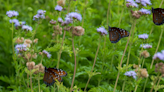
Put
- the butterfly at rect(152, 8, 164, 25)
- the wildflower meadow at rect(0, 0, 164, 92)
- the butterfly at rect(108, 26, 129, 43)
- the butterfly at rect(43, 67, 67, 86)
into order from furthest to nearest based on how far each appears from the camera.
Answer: the butterfly at rect(152, 8, 164, 25)
the butterfly at rect(108, 26, 129, 43)
the wildflower meadow at rect(0, 0, 164, 92)
the butterfly at rect(43, 67, 67, 86)

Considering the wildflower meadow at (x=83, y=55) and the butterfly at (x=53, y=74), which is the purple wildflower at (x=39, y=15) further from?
the butterfly at (x=53, y=74)

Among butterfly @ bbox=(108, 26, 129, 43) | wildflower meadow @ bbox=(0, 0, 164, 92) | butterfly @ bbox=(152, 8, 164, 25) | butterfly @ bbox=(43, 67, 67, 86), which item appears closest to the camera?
butterfly @ bbox=(43, 67, 67, 86)

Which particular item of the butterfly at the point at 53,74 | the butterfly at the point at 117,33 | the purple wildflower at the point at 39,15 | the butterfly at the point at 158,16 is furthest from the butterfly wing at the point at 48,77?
the butterfly at the point at 158,16

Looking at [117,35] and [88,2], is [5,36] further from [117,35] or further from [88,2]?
[117,35]

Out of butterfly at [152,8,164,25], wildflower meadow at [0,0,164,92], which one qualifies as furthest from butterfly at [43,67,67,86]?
butterfly at [152,8,164,25]

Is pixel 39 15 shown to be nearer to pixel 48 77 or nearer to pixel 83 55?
pixel 48 77

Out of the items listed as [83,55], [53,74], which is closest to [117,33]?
[53,74]

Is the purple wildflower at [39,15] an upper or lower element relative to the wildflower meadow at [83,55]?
upper

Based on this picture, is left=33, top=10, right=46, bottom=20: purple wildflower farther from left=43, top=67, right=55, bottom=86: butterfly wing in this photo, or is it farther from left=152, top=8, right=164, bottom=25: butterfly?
left=152, top=8, right=164, bottom=25: butterfly

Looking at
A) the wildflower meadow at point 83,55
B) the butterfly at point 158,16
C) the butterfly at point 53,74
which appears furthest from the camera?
the butterfly at point 158,16
